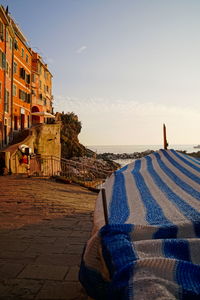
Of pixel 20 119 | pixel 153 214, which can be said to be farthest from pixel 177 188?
pixel 20 119

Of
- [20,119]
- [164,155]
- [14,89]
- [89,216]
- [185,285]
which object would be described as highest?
[14,89]

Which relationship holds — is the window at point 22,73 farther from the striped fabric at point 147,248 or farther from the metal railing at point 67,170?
the striped fabric at point 147,248

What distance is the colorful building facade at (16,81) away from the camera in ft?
79.3

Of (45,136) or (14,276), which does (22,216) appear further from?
(45,136)

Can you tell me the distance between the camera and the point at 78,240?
5.00m

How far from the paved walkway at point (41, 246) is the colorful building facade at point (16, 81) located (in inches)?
662

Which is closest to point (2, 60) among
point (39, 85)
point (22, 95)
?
point (22, 95)

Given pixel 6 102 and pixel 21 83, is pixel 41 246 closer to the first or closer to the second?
pixel 6 102

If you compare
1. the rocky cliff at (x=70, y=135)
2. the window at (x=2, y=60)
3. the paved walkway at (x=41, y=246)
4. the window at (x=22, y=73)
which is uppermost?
the window at (x=22, y=73)

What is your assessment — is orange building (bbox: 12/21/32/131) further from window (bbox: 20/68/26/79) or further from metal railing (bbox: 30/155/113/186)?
metal railing (bbox: 30/155/113/186)

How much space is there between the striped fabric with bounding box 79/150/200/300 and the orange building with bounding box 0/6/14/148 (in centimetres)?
2250

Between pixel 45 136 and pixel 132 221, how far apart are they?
25.9 metres

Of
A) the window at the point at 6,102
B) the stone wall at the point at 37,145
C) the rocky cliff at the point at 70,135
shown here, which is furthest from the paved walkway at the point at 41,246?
the rocky cliff at the point at 70,135

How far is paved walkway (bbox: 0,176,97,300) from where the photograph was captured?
3.09m
